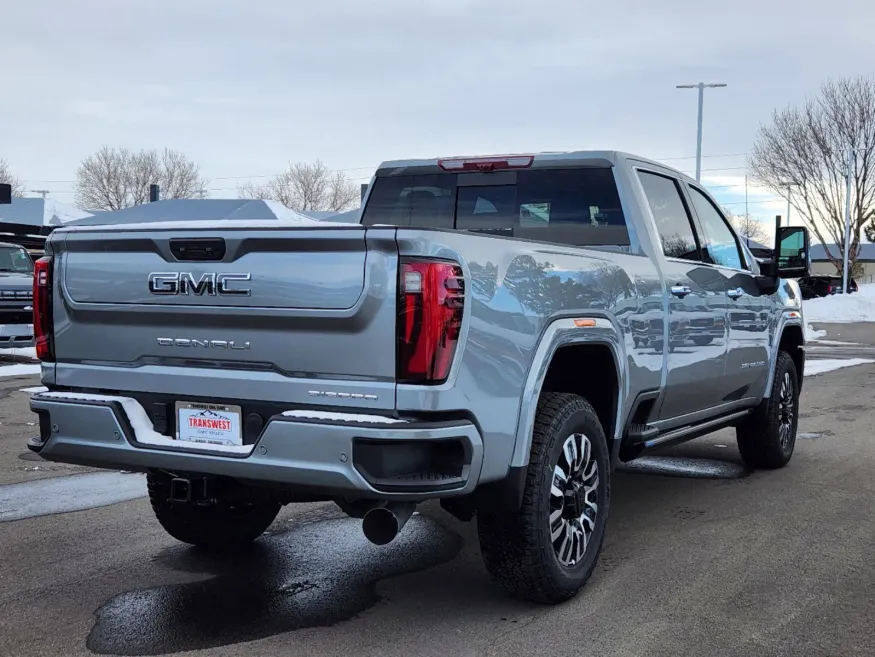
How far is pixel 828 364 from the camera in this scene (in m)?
16.1

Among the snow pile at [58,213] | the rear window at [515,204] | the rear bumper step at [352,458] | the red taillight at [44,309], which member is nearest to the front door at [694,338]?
the rear window at [515,204]

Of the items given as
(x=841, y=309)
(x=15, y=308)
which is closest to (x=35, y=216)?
(x=15, y=308)

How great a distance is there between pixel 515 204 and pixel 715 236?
1.47 metres

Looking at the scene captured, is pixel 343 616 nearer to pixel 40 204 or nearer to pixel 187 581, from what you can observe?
pixel 187 581

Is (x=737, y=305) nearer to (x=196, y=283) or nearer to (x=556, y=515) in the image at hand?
(x=556, y=515)

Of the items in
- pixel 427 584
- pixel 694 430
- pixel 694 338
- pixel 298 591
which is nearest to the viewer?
pixel 298 591

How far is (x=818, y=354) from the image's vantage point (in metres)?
19.1

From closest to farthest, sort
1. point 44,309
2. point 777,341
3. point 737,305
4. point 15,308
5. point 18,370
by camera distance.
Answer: point 44,309
point 737,305
point 777,341
point 18,370
point 15,308

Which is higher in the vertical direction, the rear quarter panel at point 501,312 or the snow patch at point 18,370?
the rear quarter panel at point 501,312

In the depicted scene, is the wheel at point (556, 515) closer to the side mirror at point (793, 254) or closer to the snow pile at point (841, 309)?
the side mirror at point (793, 254)

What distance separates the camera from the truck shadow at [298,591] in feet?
12.7

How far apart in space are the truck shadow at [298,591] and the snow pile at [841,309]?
3164cm

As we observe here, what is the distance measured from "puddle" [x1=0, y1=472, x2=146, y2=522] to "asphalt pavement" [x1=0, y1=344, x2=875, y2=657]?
0.7 inches

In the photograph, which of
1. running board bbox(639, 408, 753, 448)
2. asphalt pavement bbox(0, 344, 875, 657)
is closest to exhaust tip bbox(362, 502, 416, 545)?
asphalt pavement bbox(0, 344, 875, 657)
